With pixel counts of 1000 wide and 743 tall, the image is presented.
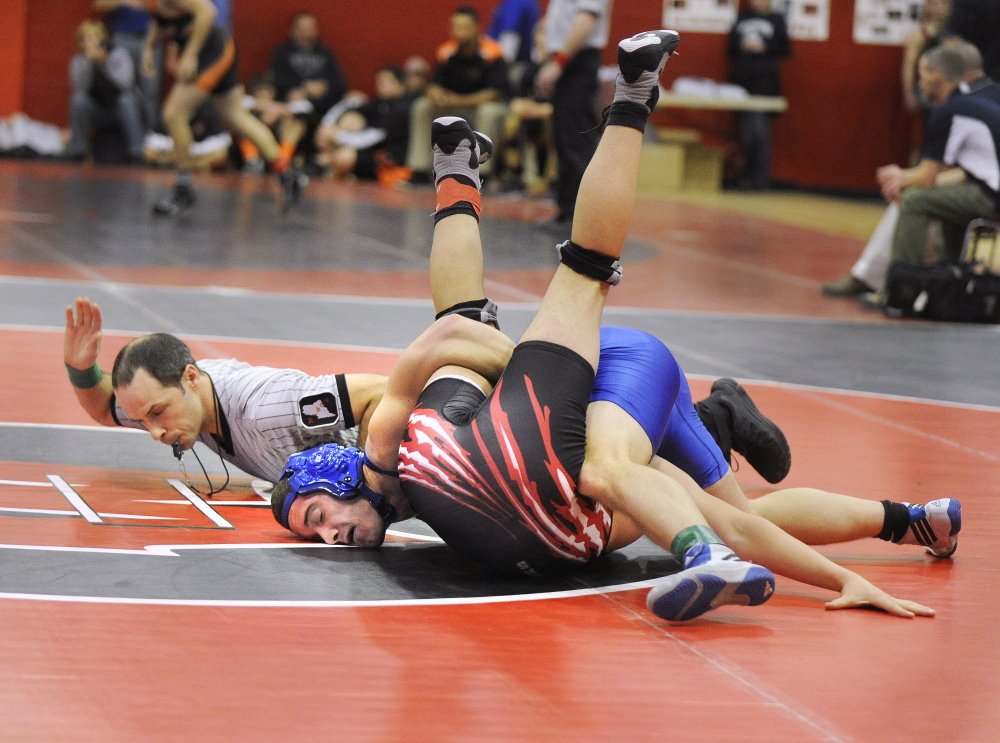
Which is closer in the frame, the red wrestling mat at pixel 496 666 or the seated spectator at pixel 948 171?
the red wrestling mat at pixel 496 666

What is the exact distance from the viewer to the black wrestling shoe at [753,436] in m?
3.35

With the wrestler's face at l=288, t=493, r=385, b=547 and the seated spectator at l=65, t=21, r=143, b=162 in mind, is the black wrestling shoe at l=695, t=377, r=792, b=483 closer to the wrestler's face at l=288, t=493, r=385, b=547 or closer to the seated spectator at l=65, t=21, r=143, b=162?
the wrestler's face at l=288, t=493, r=385, b=547

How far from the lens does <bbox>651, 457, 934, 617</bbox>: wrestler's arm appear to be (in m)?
2.60

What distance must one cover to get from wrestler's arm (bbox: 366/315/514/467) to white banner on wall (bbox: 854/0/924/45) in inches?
540

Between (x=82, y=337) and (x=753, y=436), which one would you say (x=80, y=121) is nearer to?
(x=82, y=337)

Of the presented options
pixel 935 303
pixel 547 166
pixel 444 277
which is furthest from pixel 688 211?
pixel 444 277

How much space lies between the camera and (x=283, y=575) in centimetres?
262

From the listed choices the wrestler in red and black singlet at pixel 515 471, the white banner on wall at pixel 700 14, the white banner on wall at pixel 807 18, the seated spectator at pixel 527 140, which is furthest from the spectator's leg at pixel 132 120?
the wrestler in red and black singlet at pixel 515 471

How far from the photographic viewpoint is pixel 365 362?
4.75 meters

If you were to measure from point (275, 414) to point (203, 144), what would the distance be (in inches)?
427

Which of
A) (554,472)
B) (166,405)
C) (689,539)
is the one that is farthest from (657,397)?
(166,405)

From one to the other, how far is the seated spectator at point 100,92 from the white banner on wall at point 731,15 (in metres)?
6.17

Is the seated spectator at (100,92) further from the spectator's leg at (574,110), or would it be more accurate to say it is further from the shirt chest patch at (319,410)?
the shirt chest patch at (319,410)

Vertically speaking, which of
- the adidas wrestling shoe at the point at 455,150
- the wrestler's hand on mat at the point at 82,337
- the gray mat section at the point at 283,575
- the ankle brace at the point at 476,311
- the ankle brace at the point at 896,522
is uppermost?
the adidas wrestling shoe at the point at 455,150
